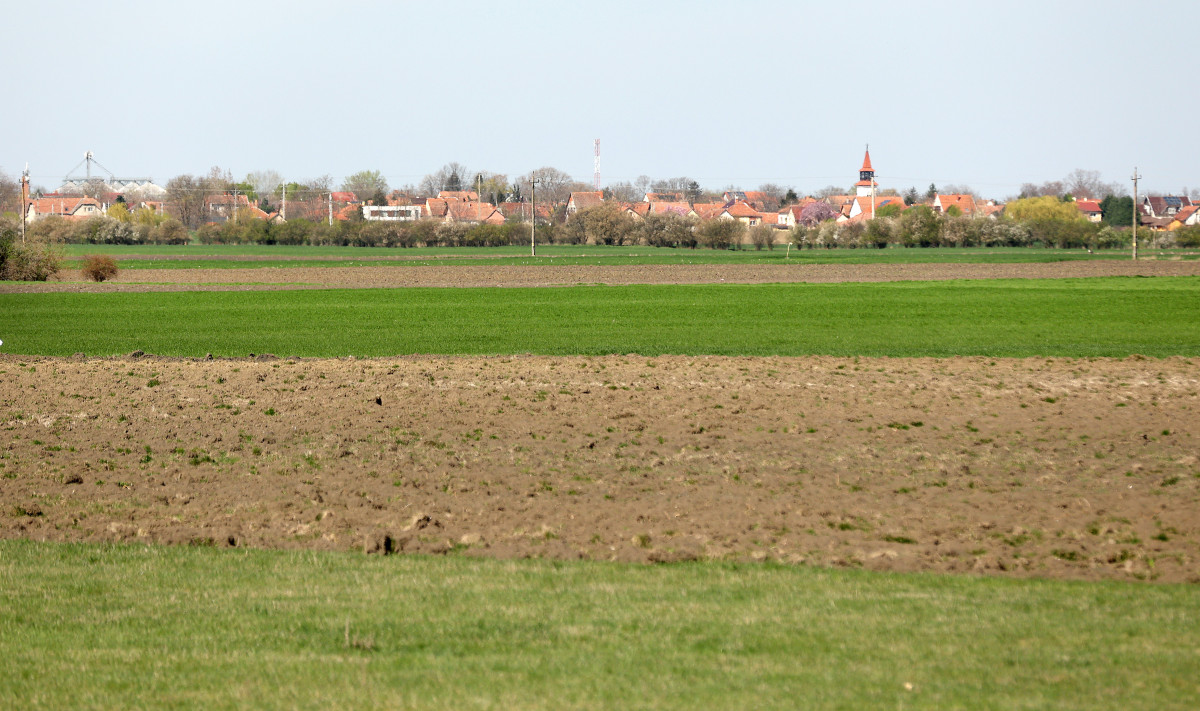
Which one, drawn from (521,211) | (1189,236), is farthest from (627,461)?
(521,211)

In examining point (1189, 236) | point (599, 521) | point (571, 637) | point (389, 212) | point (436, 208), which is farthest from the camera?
point (389, 212)

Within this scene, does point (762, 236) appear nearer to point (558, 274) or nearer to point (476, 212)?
point (558, 274)

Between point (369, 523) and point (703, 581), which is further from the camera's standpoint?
point (369, 523)

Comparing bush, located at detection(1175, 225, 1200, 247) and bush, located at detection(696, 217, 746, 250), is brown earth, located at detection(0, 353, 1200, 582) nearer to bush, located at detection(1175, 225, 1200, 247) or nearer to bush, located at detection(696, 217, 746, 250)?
bush, located at detection(696, 217, 746, 250)

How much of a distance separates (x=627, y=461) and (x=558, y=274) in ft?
163

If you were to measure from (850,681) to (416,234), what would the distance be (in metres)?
120

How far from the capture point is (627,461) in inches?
575

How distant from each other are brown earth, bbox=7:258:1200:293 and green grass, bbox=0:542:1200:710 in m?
43.8

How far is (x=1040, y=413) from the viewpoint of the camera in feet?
59.0

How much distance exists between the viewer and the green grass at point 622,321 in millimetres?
27094

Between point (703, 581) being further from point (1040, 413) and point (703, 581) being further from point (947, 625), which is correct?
point (1040, 413)

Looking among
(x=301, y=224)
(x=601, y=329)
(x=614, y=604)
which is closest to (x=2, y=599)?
(x=614, y=604)

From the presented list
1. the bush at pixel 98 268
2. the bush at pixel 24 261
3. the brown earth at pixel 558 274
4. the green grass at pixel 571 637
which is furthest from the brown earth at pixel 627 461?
the bush at pixel 24 261

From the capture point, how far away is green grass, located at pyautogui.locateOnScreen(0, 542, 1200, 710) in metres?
6.17
